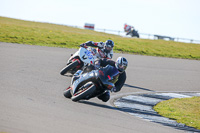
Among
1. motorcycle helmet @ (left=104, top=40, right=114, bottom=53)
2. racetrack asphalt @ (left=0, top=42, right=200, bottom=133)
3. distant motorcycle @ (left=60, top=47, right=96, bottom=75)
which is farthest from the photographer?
motorcycle helmet @ (left=104, top=40, right=114, bottom=53)

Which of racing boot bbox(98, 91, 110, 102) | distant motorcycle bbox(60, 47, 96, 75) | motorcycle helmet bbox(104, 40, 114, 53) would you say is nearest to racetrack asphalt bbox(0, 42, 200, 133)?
racing boot bbox(98, 91, 110, 102)

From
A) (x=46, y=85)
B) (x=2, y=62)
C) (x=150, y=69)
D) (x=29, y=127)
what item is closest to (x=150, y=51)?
(x=150, y=69)

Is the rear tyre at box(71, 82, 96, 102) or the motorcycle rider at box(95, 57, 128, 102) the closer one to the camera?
the rear tyre at box(71, 82, 96, 102)

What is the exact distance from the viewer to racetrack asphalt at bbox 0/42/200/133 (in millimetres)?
5734

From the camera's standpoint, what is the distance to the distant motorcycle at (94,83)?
7.99 metres

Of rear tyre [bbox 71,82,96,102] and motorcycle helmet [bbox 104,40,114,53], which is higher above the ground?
motorcycle helmet [bbox 104,40,114,53]

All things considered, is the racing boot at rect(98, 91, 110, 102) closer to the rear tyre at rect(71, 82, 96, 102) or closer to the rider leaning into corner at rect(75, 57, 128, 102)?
the rider leaning into corner at rect(75, 57, 128, 102)

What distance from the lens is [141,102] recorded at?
9984 millimetres

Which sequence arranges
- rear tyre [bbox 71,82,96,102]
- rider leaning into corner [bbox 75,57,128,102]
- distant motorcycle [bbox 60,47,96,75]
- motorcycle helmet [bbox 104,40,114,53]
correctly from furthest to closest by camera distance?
motorcycle helmet [bbox 104,40,114,53]
distant motorcycle [bbox 60,47,96,75]
rider leaning into corner [bbox 75,57,128,102]
rear tyre [bbox 71,82,96,102]

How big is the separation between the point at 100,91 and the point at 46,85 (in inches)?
89.3

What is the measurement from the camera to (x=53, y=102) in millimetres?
7801

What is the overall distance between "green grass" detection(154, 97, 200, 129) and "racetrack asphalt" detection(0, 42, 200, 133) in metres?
1.14

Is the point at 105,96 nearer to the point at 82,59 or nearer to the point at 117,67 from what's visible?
the point at 117,67

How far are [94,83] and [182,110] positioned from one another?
276 cm
